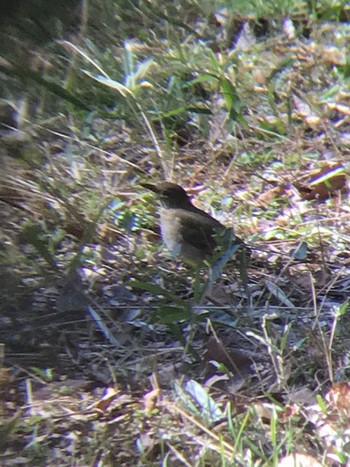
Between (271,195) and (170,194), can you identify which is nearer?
(170,194)

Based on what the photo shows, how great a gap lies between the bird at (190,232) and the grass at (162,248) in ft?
0.38

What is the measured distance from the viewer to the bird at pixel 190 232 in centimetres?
456

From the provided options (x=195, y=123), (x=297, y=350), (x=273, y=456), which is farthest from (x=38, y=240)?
(x=195, y=123)

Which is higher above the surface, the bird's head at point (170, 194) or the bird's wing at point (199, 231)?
the bird's head at point (170, 194)

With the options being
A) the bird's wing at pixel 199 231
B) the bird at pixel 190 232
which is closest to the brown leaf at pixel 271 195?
the bird at pixel 190 232

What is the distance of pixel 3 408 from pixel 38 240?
3.19 ft

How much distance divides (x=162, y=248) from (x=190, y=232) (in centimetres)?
30

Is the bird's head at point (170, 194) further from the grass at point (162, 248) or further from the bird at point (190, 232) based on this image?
the grass at point (162, 248)

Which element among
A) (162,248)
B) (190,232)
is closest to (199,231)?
(190,232)

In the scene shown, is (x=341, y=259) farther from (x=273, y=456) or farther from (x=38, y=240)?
(x=273, y=456)

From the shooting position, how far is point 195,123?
6.05m

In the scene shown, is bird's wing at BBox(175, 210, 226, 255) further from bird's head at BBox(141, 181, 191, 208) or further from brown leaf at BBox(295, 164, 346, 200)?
brown leaf at BBox(295, 164, 346, 200)

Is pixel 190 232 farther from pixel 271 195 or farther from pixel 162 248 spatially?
pixel 271 195

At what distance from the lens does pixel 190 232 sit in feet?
15.3
